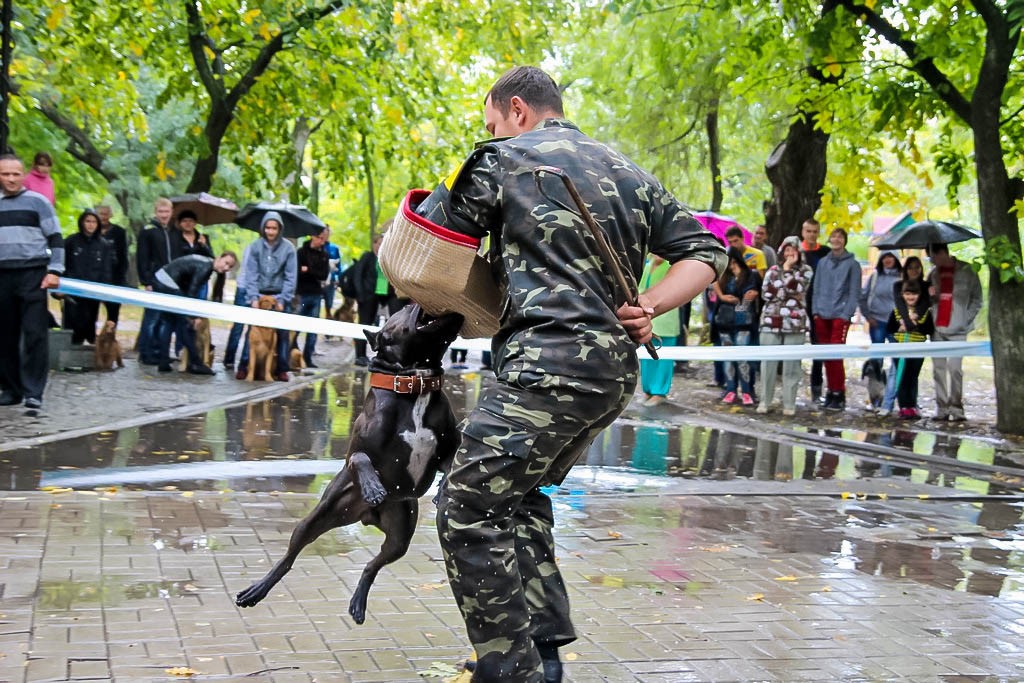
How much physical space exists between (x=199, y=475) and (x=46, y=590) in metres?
3.15

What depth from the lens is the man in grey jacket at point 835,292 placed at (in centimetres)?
1498

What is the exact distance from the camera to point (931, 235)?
14.8 meters

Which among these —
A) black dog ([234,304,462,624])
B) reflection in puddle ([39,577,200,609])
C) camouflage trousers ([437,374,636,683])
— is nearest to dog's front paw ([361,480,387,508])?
black dog ([234,304,462,624])

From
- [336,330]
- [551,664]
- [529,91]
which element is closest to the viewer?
[529,91]

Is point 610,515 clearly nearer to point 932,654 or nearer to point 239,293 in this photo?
point 932,654

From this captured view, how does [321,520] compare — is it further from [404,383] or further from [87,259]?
[87,259]

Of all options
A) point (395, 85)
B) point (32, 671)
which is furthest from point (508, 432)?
point (395, 85)

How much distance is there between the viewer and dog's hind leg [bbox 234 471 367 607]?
181 inches

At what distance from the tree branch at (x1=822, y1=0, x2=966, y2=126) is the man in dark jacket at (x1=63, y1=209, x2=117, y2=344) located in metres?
9.55

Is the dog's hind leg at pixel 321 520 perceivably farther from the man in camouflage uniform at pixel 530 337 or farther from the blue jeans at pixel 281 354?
the blue jeans at pixel 281 354

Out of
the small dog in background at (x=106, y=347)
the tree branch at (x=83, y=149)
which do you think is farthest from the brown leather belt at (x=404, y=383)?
the tree branch at (x=83, y=149)

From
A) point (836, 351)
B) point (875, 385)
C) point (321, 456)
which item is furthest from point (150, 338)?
point (875, 385)

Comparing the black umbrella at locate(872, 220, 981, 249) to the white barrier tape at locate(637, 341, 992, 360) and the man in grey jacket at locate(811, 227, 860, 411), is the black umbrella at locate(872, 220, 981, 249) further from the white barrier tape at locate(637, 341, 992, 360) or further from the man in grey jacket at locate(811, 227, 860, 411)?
the white barrier tape at locate(637, 341, 992, 360)

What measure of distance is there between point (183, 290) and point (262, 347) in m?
1.26
